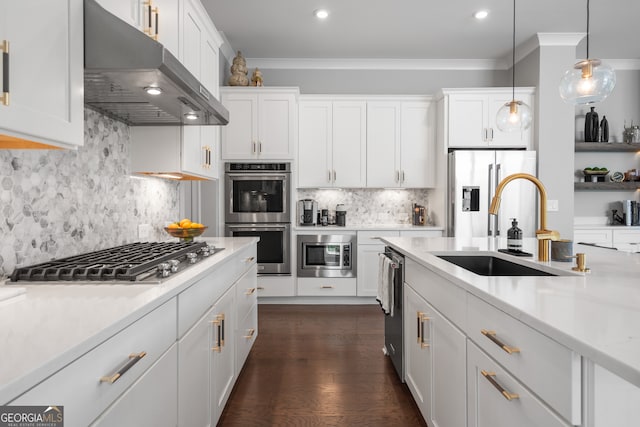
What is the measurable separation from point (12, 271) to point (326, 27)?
11.8 ft

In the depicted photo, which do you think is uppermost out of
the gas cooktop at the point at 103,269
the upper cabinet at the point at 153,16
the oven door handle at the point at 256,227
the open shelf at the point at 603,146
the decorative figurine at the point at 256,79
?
the decorative figurine at the point at 256,79

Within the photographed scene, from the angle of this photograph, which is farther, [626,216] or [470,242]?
Result: [626,216]

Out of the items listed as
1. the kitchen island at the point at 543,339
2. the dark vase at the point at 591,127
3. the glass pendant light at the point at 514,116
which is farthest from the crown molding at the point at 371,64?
the kitchen island at the point at 543,339

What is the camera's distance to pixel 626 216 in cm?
487

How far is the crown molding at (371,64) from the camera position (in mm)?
4996

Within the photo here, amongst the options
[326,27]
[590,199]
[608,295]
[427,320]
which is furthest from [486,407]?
[590,199]

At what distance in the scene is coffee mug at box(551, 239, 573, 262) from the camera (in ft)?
5.74

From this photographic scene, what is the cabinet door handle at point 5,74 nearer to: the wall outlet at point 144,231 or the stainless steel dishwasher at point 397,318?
the wall outlet at point 144,231

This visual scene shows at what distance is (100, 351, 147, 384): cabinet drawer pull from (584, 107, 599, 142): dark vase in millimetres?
5507

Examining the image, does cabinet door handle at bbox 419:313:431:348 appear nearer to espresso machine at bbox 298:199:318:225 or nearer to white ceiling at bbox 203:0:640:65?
espresso machine at bbox 298:199:318:225

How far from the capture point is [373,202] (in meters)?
5.10

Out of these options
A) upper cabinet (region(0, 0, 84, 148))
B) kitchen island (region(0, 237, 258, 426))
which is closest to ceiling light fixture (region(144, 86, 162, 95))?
upper cabinet (region(0, 0, 84, 148))

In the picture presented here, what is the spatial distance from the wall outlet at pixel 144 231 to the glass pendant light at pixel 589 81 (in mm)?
2662

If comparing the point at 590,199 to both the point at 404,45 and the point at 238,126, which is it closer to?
the point at 404,45
